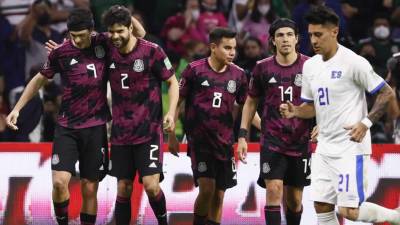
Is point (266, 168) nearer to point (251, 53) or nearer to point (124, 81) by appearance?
point (124, 81)

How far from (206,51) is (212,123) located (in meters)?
4.35

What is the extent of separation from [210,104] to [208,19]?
4792 millimetres

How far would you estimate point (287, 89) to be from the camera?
38.0ft

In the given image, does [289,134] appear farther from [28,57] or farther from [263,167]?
[28,57]

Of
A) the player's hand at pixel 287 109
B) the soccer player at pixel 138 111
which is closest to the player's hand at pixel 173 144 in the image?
the soccer player at pixel 138 111

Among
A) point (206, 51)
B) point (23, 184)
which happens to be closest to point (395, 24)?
point (206, 51)

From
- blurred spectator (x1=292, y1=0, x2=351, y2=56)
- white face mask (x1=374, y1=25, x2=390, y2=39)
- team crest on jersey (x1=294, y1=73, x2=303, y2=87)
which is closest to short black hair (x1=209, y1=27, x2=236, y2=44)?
team crest on jersey (x1=294, y1=73, x2=303, y2=87)

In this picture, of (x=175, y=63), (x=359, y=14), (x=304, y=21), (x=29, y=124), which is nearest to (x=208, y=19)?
(x=175, y=63)

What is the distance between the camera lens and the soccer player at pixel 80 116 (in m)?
11.4

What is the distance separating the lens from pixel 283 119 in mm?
11547

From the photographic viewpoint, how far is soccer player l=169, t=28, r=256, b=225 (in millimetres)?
11836

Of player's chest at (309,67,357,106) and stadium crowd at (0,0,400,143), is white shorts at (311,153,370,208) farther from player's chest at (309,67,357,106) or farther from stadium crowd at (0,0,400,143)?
stadium crowd at (0,0,400,143)

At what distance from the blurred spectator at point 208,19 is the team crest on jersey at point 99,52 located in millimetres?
4922

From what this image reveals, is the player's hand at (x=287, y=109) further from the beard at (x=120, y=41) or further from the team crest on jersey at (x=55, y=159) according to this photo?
the team crest on jersey at (x=55, y=159)
